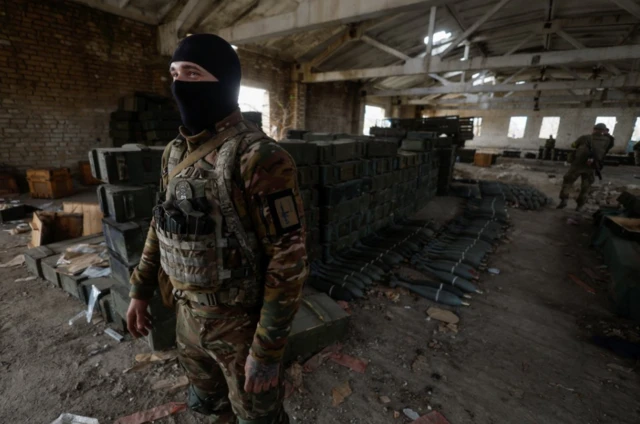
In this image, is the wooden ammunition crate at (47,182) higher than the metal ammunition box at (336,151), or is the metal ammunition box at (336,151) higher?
the metal ammunition box at (336,151)

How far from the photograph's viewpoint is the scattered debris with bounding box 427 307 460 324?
9.59 ft

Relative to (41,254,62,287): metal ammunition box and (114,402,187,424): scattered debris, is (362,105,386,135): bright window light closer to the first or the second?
(41,254,62,287): metal ammunition box

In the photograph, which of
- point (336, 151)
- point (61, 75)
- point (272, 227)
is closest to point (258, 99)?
point (61, 75)

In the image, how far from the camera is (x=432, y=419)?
188 cm

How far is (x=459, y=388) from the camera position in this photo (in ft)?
7.00

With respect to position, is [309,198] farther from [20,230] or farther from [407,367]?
[20,230]

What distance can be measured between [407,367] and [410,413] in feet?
1.38

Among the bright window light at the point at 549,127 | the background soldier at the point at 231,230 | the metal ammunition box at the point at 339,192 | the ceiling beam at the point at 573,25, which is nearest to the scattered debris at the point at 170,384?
the background soldier at the point at 231,230

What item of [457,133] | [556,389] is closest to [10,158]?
[556,389]

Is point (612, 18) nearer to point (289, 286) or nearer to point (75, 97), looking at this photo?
point (289, 286)

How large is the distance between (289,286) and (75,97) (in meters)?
8.35

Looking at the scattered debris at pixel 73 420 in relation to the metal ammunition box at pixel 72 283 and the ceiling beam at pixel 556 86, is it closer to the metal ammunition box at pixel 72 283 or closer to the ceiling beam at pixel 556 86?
the metal ammunition box at pixel 72 283

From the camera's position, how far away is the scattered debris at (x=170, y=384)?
200 cm

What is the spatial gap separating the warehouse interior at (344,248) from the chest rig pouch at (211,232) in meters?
1.26
